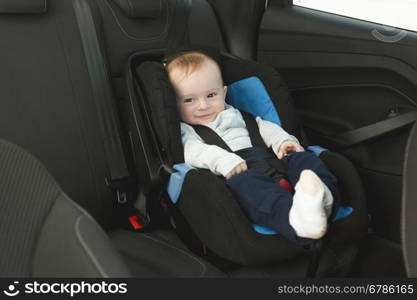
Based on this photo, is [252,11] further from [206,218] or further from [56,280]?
[56,280]

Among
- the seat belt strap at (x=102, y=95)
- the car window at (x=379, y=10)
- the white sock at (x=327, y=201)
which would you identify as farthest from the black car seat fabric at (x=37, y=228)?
the car window at (x=379, y=10)

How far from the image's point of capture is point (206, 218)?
1.37m

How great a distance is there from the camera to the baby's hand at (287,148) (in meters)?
1.62

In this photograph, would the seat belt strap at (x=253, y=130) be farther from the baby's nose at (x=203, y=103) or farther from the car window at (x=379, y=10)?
the car window at (x=379, y=10)

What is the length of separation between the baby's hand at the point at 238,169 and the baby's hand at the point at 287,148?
17 cm

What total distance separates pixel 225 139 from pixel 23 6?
0.77 metres

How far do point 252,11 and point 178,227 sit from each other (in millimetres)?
1033

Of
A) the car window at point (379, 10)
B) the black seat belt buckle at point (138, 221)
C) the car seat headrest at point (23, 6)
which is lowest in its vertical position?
the black seat belt buckle at point (138, 221)

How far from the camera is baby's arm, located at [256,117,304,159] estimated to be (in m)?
1.63

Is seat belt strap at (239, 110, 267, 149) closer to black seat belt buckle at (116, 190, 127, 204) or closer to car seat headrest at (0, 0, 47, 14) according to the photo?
black seat belt buckle at (116, 190, 127, 204)

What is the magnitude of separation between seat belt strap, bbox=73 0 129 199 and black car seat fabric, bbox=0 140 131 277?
2.40 feet

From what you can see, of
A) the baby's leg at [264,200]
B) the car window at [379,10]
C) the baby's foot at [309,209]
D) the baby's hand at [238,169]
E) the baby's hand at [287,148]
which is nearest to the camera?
the baby's foot at [309,209]

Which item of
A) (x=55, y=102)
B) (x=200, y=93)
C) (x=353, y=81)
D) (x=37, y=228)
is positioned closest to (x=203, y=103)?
(x=200, y=93)

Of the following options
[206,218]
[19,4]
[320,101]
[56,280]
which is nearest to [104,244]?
[56,280]
